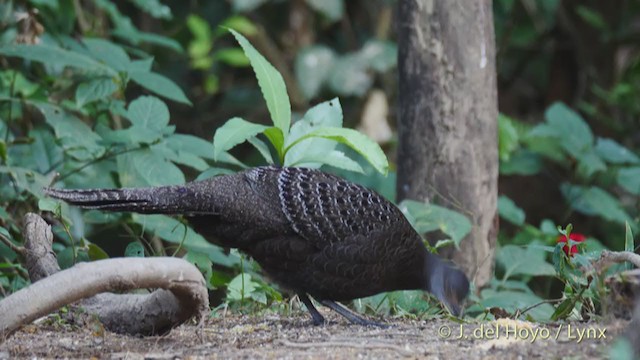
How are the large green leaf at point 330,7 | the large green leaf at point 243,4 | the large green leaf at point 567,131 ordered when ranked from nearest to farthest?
1. the large green leaf at point 567,131
2. the large green leaf at point 243,4
3. the large green leaf at point 330,7

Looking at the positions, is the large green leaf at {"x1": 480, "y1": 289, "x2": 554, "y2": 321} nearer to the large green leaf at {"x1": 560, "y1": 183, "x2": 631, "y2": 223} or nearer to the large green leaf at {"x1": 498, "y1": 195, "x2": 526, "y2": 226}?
the large green leaf at {"x1": 498, "y1": 195, "x2": 526, "y2": 226}

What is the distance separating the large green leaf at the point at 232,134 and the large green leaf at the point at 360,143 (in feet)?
1.03

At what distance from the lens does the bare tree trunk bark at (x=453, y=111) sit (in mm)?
5508

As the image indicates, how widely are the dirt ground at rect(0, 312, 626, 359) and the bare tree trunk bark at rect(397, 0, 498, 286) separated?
4.28 ft

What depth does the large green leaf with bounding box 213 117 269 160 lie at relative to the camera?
168 inches

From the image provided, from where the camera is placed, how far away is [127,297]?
4.02 metres

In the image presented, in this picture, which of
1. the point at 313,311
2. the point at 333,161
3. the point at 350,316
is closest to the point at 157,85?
the point at 333,161

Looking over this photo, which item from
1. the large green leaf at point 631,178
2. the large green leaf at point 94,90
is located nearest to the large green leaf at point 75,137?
the large green leaf at point 94,90

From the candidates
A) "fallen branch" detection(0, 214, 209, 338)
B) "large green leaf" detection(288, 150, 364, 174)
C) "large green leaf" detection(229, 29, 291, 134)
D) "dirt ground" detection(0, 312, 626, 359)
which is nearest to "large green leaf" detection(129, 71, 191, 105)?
"large green leaf" detection(229, 29, 291, 134)

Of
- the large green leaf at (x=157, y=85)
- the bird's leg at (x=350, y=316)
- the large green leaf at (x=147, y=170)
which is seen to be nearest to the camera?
the bird's leg at (x=350, y=316)

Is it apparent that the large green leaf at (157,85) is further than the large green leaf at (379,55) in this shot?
No

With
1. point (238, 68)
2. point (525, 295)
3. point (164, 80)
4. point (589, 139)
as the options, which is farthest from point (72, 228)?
point (238, 68)

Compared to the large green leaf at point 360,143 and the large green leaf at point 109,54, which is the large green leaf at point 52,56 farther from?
the large green leaf at point 360,143

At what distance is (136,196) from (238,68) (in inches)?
237
